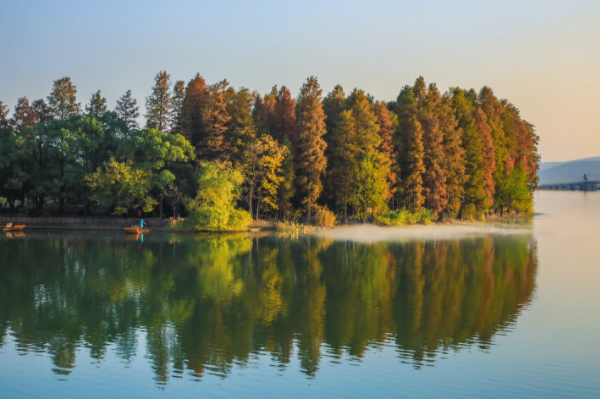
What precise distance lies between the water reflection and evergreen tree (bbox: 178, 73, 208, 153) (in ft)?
79.7

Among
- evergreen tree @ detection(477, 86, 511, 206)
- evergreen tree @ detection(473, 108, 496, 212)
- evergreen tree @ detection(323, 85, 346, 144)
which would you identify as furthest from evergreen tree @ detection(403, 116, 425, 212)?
evergreen tree @ detection(477, 86, 511, 206)

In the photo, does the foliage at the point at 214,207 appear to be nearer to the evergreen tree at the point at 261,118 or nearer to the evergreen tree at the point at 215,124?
the evergreen tree at the point at 215,124

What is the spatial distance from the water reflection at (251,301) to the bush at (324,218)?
1784 cm

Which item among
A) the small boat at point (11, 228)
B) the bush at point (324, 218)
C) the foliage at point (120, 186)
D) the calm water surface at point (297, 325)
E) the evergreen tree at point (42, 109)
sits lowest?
the calm water surface at point (297, 325)

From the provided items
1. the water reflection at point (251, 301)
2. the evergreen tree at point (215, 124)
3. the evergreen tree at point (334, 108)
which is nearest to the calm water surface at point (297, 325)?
the water reflection at point (251, 301)

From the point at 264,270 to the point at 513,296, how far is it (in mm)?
13309

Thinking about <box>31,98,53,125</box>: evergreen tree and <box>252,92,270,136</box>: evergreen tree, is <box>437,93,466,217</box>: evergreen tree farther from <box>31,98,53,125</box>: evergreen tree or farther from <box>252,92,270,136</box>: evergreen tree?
<box>31,98,53,125</box>: evergreen tree

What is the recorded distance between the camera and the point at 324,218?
58.3 meters

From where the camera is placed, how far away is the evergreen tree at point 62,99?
6469cm

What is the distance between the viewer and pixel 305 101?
58.5 m

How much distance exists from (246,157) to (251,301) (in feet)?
118

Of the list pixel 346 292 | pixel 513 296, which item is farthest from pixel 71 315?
pixel 513 296

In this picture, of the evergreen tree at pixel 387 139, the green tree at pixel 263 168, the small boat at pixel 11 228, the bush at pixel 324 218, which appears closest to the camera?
the small boat at pixel 11 228

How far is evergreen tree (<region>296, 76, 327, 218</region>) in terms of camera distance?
189 feet
